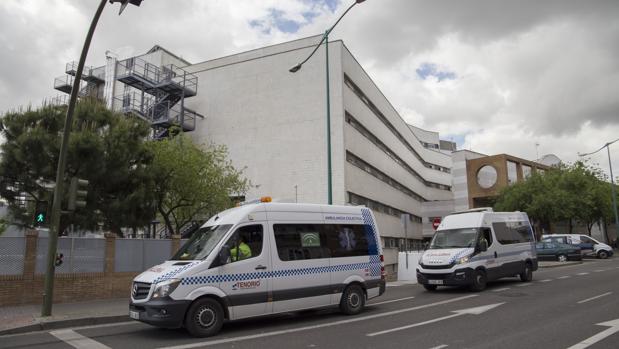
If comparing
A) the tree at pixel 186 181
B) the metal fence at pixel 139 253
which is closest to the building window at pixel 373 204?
the tree at pixel 186 181

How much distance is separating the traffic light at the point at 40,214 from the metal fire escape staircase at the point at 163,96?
22.1m

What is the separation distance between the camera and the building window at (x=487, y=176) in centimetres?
5694

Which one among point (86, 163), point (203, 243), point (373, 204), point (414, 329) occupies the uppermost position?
point (373, 204)

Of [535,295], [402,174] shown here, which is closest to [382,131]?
[402,174]

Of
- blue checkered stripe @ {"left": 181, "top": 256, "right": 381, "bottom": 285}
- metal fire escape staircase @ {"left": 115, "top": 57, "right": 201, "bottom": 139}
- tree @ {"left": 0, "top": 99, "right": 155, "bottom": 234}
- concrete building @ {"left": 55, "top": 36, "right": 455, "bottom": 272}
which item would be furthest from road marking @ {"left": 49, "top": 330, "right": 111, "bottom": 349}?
metal fire escape staircase @ {"left": 115, "top": 57, "right": 201, "bottom": 139}

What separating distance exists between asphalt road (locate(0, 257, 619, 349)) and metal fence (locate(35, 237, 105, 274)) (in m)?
4.88

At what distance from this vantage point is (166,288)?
324 inches

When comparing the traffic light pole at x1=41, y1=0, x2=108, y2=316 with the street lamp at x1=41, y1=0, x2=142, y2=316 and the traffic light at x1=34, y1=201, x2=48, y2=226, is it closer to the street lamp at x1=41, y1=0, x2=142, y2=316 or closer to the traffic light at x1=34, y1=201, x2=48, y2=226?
the street lamp at x1=41, y1=0, x2=142, y2=316

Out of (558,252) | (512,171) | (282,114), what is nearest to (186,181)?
(282,114)

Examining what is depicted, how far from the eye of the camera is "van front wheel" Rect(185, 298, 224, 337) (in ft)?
27.4

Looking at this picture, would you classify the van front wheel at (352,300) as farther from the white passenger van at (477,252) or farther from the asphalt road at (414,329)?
the white passenger van at (477,252)

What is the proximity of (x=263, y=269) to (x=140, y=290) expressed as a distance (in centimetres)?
235

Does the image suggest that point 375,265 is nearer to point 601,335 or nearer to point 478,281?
point 478,281

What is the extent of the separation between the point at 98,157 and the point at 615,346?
1641 centimetres
